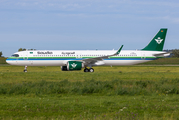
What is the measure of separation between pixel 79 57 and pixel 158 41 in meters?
15.7

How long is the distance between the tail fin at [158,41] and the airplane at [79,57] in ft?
2.79

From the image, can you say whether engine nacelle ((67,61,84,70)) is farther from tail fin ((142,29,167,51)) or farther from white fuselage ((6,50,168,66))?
tail fin ((142,29,167,51))

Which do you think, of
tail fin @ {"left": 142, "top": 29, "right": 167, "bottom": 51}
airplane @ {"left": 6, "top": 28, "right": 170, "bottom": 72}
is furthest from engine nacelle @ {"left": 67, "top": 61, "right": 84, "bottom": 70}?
tail fin @ {"left": 142, "top": 29, "right": 167, "bottom": 51}

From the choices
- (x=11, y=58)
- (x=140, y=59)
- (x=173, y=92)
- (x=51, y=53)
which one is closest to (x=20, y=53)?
(x=11, y=58)

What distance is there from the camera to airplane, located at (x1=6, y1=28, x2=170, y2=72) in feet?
130

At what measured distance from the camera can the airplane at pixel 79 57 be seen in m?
39.6

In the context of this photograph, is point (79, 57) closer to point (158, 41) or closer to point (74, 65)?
point (74, 65)

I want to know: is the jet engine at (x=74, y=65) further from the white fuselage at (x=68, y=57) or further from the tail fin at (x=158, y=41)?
the tail fin at (x=158, y=41)

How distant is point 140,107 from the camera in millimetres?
11562

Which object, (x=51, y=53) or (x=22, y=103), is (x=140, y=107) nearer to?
(x=22, y=103)

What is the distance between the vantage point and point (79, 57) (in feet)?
135

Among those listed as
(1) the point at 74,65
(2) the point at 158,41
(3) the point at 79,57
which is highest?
(2) the point at 158,41

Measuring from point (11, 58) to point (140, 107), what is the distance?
106ft

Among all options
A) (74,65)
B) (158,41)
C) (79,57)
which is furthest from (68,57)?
(158,41)
